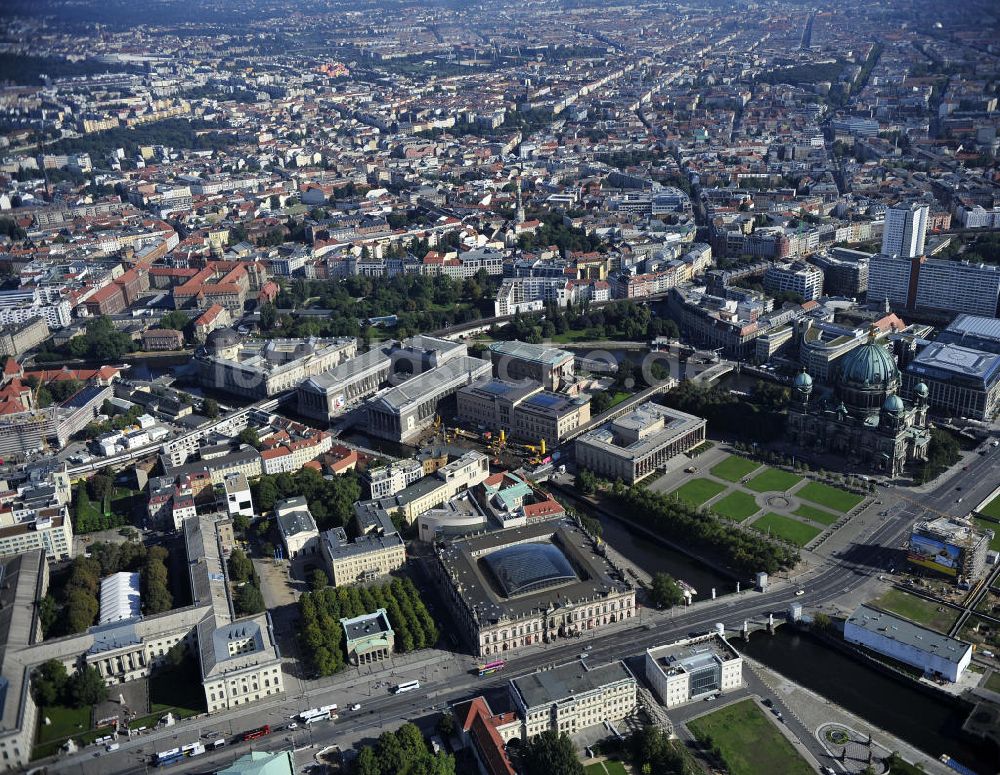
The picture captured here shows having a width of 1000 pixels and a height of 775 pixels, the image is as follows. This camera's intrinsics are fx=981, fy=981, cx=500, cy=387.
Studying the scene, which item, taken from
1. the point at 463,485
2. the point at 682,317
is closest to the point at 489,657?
the point at 463,485

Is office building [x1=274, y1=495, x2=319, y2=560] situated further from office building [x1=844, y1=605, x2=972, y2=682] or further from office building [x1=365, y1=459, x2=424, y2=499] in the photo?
office building [x1=844, y1=605, x2=972, y2=682]

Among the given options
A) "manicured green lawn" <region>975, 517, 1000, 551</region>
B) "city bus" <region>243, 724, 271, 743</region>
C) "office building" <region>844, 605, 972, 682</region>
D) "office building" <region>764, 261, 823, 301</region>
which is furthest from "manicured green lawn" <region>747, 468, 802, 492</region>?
"city bus" <region>243, 724, 271, 743</region>

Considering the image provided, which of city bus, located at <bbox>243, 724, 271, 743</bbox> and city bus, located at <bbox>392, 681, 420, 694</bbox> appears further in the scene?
city bus, located at <bbox>392, 681, 420, 694</bbox>

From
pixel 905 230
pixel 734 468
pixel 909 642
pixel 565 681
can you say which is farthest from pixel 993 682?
pixel 905 230

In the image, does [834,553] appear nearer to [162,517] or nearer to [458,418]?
[458,418]

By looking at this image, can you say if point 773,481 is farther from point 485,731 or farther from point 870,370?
point 485,731
